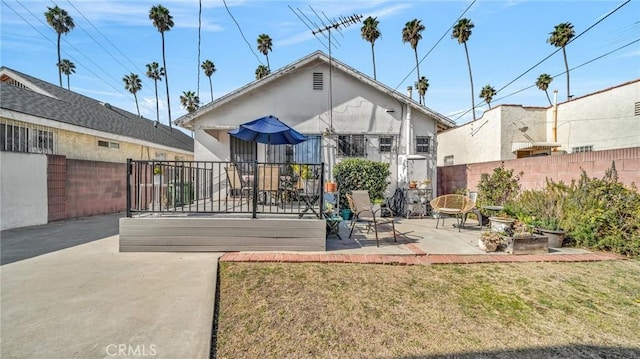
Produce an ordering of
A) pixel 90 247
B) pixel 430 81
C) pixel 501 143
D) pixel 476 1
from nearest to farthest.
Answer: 1. pixel 90 247
2. pixel 476 1
3. pixel 501 143
4. pixel 430 81

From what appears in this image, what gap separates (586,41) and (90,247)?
14.7 meters

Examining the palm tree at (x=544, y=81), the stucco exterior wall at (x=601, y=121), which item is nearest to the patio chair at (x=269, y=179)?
the stucco exterior wall at (x=601, y=121)

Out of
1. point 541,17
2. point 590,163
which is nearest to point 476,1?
point 541,17

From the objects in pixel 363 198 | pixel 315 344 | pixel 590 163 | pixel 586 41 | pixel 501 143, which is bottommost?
pixel 315 344

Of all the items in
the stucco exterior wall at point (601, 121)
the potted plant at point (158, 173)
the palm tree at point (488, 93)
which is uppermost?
the palm tree at point (488, 93)

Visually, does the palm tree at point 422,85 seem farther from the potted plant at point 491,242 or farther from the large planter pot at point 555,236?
the potted plant at point 491,242

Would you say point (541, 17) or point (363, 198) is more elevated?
point (541, 17)

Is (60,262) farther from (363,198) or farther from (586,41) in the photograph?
(586,41)

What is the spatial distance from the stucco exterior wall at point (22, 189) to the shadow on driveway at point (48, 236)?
12.4 inches

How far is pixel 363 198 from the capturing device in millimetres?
5688

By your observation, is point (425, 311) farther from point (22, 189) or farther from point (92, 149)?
point (92, 149)

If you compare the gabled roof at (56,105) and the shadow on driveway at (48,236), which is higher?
the gabled roof at (56,105)

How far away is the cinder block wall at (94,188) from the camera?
8.87 m

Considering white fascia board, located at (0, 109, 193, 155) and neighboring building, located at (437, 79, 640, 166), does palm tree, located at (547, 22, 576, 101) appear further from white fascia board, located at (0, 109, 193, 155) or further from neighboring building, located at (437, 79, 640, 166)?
white fascia board, located at (0, 109, 193, 155)
